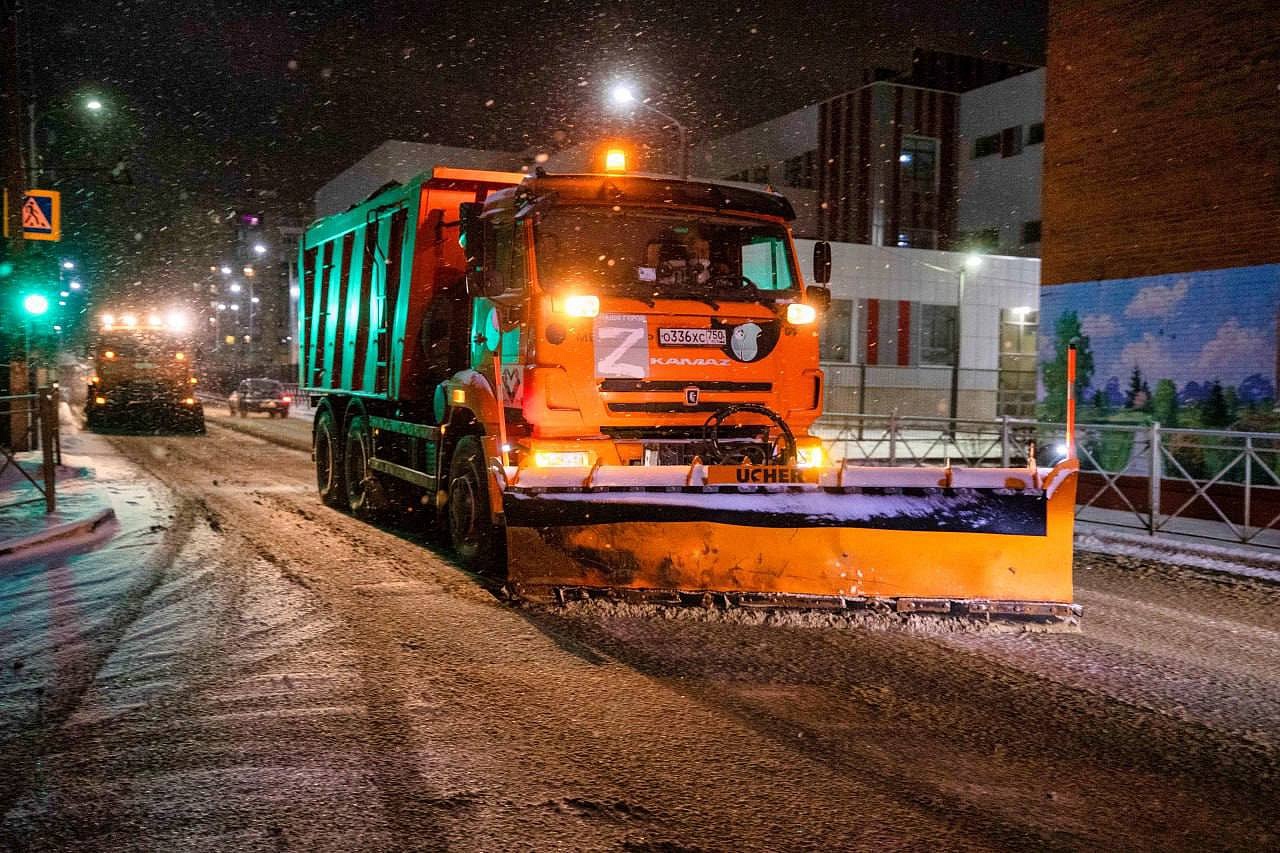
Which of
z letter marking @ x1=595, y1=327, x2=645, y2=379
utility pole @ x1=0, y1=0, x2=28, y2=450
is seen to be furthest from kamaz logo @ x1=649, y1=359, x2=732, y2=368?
utility pole @ x1=0, y1=0, x2=28, y2=450

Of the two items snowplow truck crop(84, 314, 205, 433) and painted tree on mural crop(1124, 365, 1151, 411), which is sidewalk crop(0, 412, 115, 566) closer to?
snowplow truck crop(84, 314, 205, 433)

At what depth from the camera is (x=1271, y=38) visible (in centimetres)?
1320

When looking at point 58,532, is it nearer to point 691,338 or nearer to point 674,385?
point 674,385

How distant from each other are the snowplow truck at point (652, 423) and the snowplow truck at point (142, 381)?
21383 millimetres

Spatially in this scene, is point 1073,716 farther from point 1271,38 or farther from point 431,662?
point 1271,38

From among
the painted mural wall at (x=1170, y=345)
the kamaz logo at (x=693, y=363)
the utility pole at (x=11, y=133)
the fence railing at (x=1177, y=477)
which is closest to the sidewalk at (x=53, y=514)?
the utility pole at (x=11, y=133)

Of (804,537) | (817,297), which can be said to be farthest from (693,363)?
(804,537)

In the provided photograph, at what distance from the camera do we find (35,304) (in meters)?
17.5

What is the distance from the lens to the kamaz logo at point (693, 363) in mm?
7957

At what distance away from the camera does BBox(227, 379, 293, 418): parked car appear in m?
41.8

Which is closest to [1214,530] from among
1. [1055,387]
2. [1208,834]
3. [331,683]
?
[1055,387]

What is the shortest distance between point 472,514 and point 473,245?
2.17 meters

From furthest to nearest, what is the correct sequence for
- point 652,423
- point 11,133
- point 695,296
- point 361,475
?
point 11,133
point 361,475
point 695,296
point 652,423

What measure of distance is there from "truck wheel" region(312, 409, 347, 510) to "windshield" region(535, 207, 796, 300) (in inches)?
244
